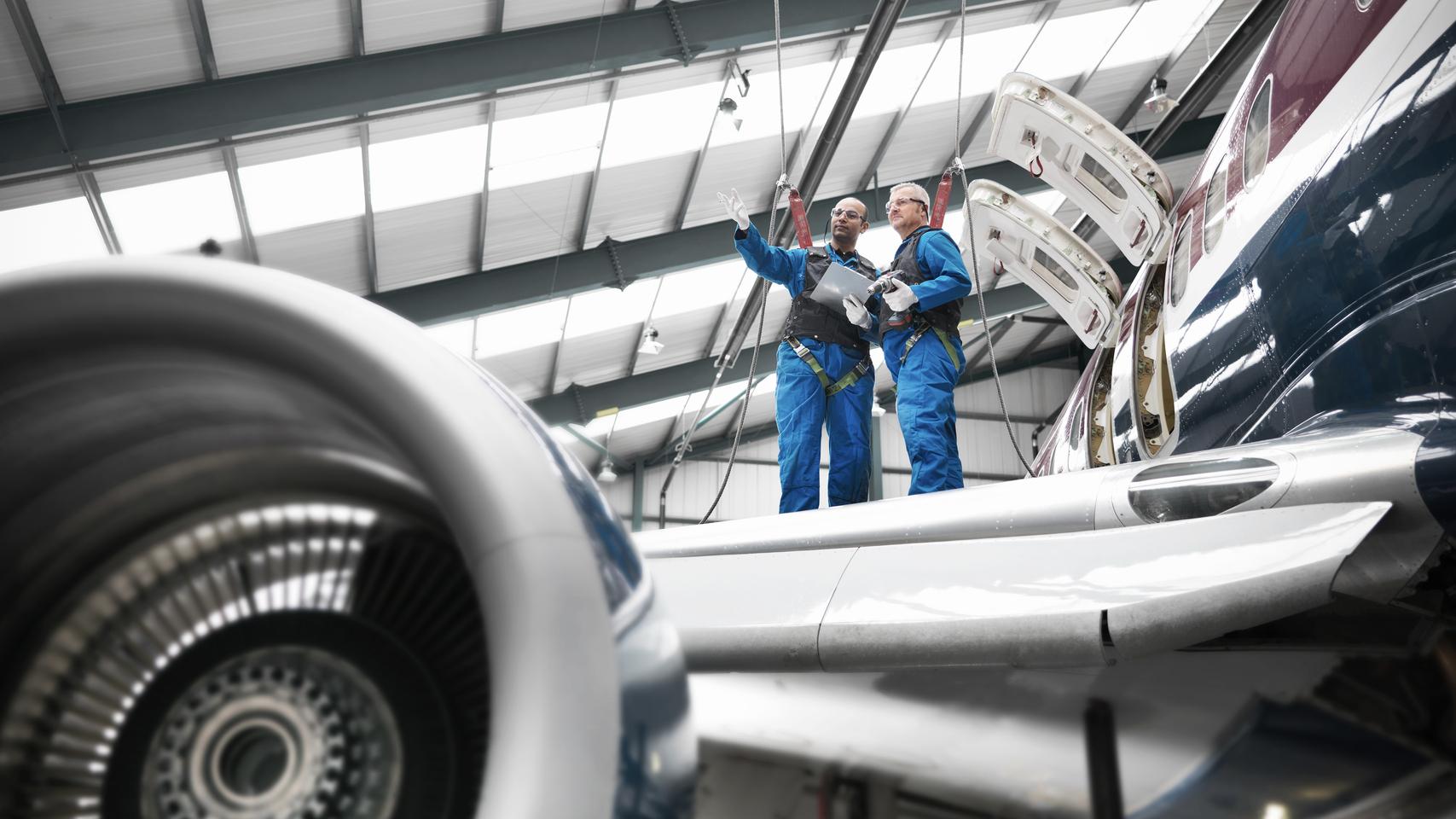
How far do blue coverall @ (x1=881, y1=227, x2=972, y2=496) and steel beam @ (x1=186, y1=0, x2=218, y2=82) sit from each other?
243 inches

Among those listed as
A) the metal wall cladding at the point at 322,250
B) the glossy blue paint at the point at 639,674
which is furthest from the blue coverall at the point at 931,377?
the metal wall cladding at the point at 322,250

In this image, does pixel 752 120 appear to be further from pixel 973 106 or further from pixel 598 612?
pixel 598 612

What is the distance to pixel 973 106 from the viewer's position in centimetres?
1425

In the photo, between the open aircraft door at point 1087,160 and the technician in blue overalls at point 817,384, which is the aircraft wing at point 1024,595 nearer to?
the open aircraft door at point 1087,160

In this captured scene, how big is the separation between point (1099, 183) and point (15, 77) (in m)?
8.26

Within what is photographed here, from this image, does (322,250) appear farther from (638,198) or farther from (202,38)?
(638,198)

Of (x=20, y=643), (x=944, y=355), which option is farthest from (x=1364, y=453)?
(x=944, y=355)

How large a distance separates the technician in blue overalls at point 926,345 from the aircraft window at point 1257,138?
66.1 inches

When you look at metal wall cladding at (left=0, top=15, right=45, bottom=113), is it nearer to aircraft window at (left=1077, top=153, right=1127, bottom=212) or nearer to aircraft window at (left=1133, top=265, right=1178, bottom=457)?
aircraft window at (left=1077, top=153, right=1127, bottom=212)

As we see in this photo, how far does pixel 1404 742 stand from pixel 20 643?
2380 millimetres

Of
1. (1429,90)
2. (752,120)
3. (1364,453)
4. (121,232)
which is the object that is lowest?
(1364,453)

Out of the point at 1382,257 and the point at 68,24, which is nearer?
the point at 1382,257

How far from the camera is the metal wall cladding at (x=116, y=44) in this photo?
8.42m

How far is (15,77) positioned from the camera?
8836mm
